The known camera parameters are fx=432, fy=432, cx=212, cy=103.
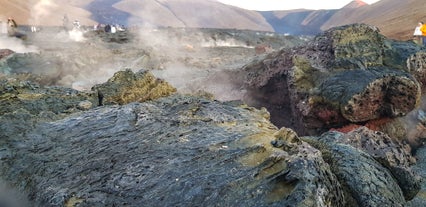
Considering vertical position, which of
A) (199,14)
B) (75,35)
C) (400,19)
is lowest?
(199,14)

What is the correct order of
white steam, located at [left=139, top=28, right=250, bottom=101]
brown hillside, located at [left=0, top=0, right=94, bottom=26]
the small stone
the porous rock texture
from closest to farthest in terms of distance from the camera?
1. the small stone
2. the porous rock texture
3. white steam, located at [left=139, top=28, right=250, bottom=101]
4. brown hillside, located at [left=0, top=0, right=94, bottom=26]

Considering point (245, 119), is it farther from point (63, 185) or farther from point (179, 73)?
point (179, 73)

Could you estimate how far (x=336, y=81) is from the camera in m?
8.89

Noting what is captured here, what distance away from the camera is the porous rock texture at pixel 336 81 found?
336 inches

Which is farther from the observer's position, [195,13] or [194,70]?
[195,13]

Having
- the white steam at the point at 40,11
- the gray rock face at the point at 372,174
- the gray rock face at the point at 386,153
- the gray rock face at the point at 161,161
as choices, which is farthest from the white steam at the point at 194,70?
the white steam at the point at 40,11

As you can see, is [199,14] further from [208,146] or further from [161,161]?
[161,161]

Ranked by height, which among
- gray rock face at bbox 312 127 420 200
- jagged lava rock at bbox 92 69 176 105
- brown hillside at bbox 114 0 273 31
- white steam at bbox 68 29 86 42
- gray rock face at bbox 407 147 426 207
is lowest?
brown hillside at bbox 114 0 273 31

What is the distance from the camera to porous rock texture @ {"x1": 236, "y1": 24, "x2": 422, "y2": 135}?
28.0ft

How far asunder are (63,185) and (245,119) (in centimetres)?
220

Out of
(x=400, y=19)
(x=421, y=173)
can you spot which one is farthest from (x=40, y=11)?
(x=421, y=173)

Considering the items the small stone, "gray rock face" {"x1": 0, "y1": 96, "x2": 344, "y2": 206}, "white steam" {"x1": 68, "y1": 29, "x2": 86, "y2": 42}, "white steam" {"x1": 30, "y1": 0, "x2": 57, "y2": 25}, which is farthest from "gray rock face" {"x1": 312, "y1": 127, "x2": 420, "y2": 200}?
"white steam" {"x1": 30, "y1": 0, "x2": 57, "y2": 25}

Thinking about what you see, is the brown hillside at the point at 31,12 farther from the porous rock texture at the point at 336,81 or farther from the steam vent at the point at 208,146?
the steam vent at the point at 208,146

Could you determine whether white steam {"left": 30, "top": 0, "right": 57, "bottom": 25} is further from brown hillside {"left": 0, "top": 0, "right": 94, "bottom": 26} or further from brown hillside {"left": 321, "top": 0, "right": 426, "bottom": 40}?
brown hillside {"left": 321, "top": 0, "right": 426, "bottom": 40}
